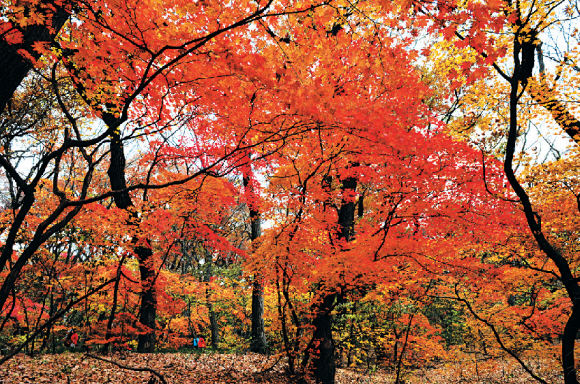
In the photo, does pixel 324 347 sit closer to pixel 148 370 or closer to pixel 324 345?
pixel 324 345

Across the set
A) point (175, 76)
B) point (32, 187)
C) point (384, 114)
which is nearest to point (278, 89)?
point (175, 76)

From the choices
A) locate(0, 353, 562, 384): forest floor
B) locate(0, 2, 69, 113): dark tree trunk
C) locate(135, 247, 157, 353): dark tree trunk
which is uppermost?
locate(0, 2, 69, 113): dark tree trunk

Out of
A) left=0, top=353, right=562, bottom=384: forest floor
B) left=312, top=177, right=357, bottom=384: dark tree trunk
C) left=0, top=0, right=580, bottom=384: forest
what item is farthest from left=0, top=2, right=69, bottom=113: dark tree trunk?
left=312, top=177, right=357, bottom=384: dark tree trunk

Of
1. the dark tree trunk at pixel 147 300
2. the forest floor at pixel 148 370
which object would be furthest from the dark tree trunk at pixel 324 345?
the dark tree trunk at pixel 147 300

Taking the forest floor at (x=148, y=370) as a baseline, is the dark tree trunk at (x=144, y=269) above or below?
above

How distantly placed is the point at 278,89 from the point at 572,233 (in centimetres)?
980

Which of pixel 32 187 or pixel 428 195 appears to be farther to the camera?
pixel 428 195

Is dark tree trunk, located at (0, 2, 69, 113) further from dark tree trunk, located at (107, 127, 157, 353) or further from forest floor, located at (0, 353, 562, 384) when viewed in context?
dark tree trunk, located at (107, 127, 157, 353)

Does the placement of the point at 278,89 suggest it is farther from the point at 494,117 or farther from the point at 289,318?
the point at 494,117

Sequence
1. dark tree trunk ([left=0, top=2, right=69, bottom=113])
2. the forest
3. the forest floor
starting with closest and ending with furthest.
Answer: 1. dark tree trunk ([left=0, top=2, right=69, bottom=113])
2. the forest
3. the forest floor

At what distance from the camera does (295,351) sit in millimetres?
7352

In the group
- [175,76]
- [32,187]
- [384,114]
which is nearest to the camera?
[32,187]

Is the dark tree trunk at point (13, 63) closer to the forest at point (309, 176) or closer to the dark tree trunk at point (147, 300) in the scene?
the forest at point (309, 176)

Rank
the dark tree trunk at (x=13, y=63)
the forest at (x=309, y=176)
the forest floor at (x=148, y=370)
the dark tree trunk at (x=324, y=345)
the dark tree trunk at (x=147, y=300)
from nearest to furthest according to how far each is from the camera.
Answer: the dark tree trunk at (x=13, y=63), the forest at (x=309, y=176), the forest floor at (x=148, y=370), the dark tree trunk at (x=324, y=345), the dark tree trunk at (x=147, y=300)
